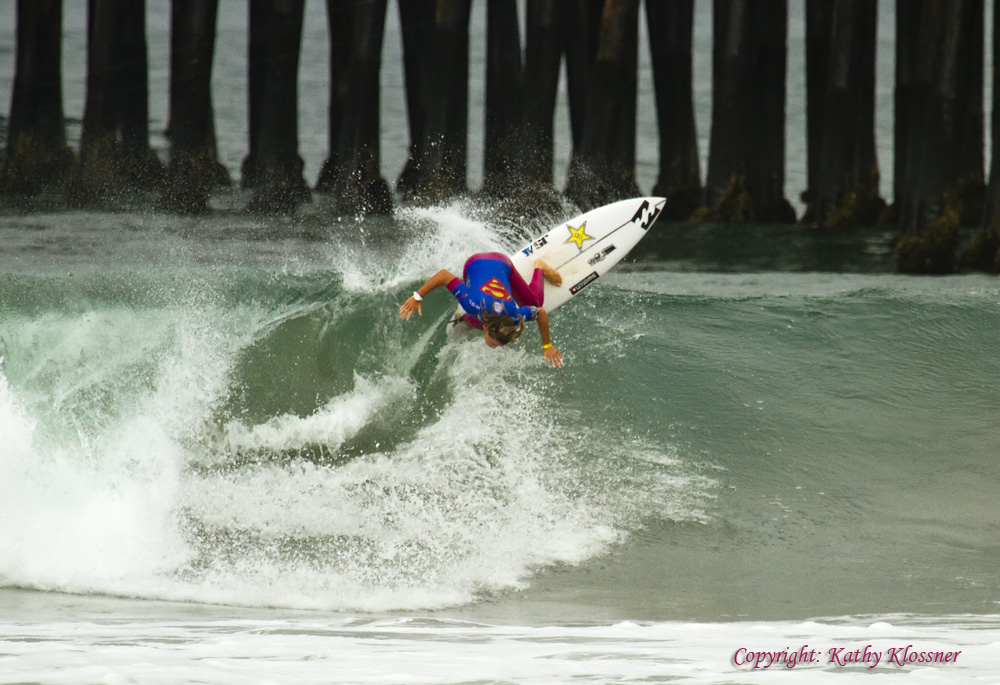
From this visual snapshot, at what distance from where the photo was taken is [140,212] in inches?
500

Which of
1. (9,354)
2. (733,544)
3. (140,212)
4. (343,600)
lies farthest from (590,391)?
(140,212)

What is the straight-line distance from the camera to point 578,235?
25.2 ft

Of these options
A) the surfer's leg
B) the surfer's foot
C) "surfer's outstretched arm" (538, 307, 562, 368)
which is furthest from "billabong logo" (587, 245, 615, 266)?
"surfer's outstretched arm" (538, 307, 562, 368)

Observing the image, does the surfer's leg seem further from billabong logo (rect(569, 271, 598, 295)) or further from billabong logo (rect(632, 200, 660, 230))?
billabong logo (rect(632, 200, 660, 230))

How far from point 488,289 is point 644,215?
2.08 m

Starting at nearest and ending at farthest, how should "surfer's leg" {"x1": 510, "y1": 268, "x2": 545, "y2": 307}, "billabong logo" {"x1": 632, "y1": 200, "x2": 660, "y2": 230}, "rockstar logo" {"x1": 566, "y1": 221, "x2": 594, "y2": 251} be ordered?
1. "surfer's leg" {"x1": 510, "y1": 268, "x2": 545, "y2": 307}
2. "rockstar logo" {"x1": 566, "y1": 221, "x2": 594, "y2": 251}
3. "billabong logo" {"x1": 632, "y1": 200, "x2": 660, "y2": 230}

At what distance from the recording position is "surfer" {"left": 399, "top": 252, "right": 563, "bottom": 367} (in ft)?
21.1

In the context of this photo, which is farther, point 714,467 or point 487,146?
point 487,146

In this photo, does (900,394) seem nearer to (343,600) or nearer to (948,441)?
(948,441)

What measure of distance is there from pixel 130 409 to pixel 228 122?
8.93 meters

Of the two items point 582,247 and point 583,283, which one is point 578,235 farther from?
point 583,283
